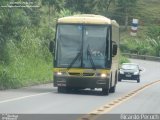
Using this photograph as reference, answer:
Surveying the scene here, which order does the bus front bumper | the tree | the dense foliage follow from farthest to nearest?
the tree → the dense foliage → the bus front bumper

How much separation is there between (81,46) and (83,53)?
0.31 m

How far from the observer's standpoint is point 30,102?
77.2 ft

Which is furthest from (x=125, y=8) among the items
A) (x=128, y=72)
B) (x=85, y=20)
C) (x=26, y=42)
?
(x=85, y=20)

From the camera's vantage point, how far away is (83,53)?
29969 millimetres

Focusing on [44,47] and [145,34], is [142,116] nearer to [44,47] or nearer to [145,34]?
[44,47]

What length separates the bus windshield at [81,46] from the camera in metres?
29.8

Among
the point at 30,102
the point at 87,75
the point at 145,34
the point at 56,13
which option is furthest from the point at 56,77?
the point at 145,34

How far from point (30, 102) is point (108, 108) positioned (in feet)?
9.12

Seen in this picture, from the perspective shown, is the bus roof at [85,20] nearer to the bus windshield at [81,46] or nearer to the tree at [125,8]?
the bus windshield at [81,46]

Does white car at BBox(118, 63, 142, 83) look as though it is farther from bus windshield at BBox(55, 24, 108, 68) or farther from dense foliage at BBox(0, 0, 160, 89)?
bus windshield at BBox(55, 24, 108, 68)

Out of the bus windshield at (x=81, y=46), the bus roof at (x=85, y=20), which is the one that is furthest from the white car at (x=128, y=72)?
the bus windshield at (x=81, y=46)

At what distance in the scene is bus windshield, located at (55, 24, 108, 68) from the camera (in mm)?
29844

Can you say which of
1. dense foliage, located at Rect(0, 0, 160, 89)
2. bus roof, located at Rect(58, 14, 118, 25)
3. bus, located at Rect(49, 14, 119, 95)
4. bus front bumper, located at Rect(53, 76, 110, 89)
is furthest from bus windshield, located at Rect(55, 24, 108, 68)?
dense foliage, located at Rect(0, 0, 160, 89)

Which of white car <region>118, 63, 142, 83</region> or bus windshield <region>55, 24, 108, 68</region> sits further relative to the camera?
white car <region>118, 63, 142, 83</region>
